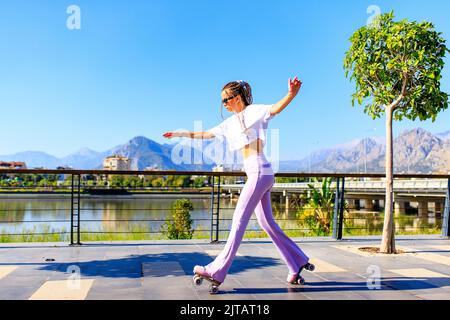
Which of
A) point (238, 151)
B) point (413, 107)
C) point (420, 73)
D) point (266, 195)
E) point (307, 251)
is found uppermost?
point (420, 73)

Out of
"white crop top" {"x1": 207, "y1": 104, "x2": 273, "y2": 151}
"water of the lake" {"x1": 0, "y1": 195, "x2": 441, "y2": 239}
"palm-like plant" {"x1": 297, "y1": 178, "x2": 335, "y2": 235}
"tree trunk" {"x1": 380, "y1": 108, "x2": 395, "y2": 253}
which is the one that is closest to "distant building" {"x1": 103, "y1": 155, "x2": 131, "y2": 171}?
"water of the lake" {"x1": 0, "y1": 195, "x2": 441, "y2": 239}

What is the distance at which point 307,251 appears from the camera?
17.9 ft

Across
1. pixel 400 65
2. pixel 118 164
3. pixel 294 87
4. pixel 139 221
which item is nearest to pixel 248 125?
pixel 294 87

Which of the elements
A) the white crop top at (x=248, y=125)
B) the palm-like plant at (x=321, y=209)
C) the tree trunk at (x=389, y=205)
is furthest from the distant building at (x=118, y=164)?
the palm-like plant at (x=321, y=209)

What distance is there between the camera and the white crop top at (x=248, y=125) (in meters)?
3.28

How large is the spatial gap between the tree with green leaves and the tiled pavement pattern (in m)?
0.84

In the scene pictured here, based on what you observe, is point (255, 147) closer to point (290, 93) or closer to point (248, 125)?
point (248, 125)

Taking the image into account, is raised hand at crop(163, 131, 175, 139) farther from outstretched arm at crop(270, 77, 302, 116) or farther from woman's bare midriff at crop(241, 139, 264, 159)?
outstretched arm at crop(270, 77, 302, 116)

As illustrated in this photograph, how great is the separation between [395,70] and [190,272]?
3326 mm

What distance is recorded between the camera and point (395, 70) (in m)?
5.40

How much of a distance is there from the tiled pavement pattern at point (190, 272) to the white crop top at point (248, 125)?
3.67 feet
